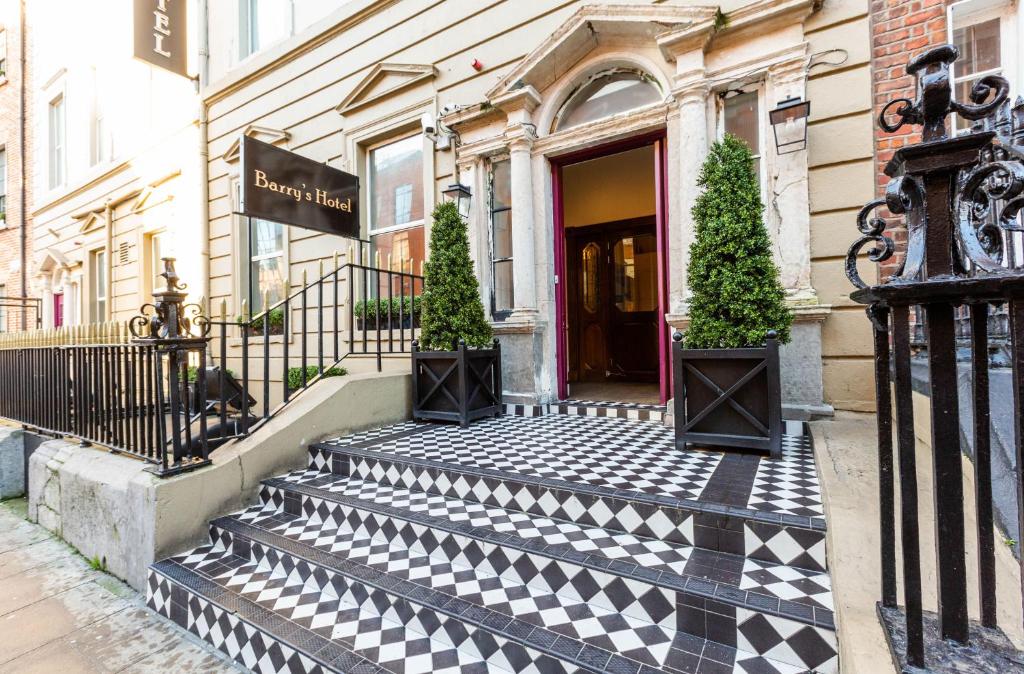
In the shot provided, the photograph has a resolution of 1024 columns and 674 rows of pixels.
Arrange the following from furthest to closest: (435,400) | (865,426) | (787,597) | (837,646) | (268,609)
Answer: (435,400)
(865,426)
(268,609)
(787,597)
(837,646)

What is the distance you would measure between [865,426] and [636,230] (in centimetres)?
426

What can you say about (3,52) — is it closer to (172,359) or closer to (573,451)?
(172,359)

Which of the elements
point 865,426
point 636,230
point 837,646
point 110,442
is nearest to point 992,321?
point 865,426

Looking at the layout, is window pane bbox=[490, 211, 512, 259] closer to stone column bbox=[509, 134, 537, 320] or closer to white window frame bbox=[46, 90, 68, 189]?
stone column bbox=[509, 134, 537, 320]

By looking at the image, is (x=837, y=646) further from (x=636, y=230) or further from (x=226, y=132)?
(x=226, y=132)

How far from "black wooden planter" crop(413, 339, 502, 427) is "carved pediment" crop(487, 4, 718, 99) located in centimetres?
268

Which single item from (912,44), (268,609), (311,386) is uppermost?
(912,44)

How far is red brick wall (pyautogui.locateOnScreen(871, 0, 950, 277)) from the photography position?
3.30 metres

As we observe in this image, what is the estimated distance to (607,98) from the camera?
15.0ft

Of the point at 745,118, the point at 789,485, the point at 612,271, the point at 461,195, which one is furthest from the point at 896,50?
the point at 612,271

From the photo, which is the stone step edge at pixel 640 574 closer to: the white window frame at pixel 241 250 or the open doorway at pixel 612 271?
the open doorway at pixel 612 271

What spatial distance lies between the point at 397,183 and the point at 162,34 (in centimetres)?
496

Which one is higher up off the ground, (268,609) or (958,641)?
(958,641)

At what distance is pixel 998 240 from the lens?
1.09 m
